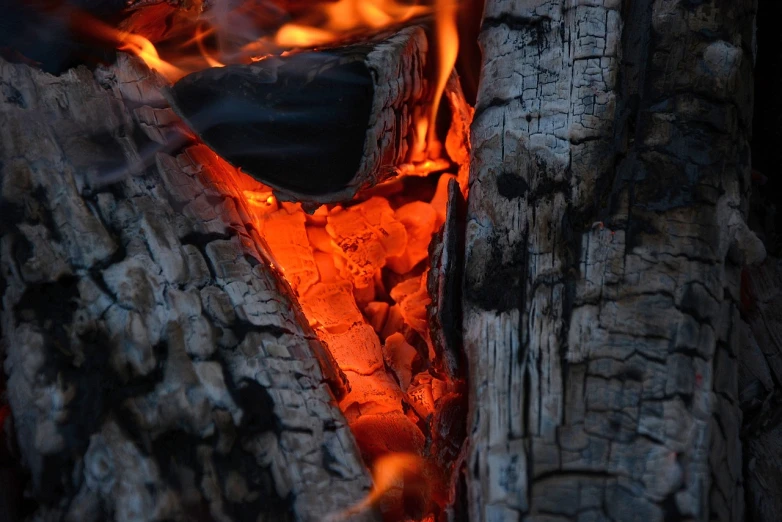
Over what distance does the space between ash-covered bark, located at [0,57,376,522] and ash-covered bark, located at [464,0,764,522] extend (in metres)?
0.44

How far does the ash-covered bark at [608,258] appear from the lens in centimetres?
124

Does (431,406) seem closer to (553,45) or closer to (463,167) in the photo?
(463,167)

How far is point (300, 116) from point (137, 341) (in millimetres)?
678

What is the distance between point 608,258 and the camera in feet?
4.44

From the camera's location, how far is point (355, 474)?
1.41 m

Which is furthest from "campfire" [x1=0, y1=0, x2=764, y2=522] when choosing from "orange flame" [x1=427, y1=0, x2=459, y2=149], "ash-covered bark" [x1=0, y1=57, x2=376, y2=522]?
"orange flame" [x1=427, y1=0, x2=459, y2=149]

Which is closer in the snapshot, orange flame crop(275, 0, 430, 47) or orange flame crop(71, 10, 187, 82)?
orange flame crop(71, 10, 187, 82)

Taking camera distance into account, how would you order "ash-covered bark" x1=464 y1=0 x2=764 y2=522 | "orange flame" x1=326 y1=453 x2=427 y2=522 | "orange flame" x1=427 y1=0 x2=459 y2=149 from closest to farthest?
1. "ash-covered bark" x1=464 y1=0 x2=764 y2=522
2. "orange flame" x1=326 y1=453 x2=427 y2=522
3. "orange flame" x1=427 y1=0 x2=459 y2=149

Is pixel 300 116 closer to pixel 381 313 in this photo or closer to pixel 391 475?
pixel 381 313

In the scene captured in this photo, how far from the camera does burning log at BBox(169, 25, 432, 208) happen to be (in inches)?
59.7

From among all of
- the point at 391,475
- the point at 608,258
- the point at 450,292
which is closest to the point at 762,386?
the point at 608,258

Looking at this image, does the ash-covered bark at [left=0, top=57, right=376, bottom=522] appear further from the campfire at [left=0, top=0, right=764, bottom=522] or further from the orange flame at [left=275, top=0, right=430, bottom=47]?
the orange flame at [left=275, top=0, right=430, bottom=47]

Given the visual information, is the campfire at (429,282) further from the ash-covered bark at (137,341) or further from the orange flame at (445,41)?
the orange flame at (445,41)

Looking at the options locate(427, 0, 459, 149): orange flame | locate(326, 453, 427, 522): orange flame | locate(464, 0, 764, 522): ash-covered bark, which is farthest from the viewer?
locate(427, 0, 459, 149): orange flame
